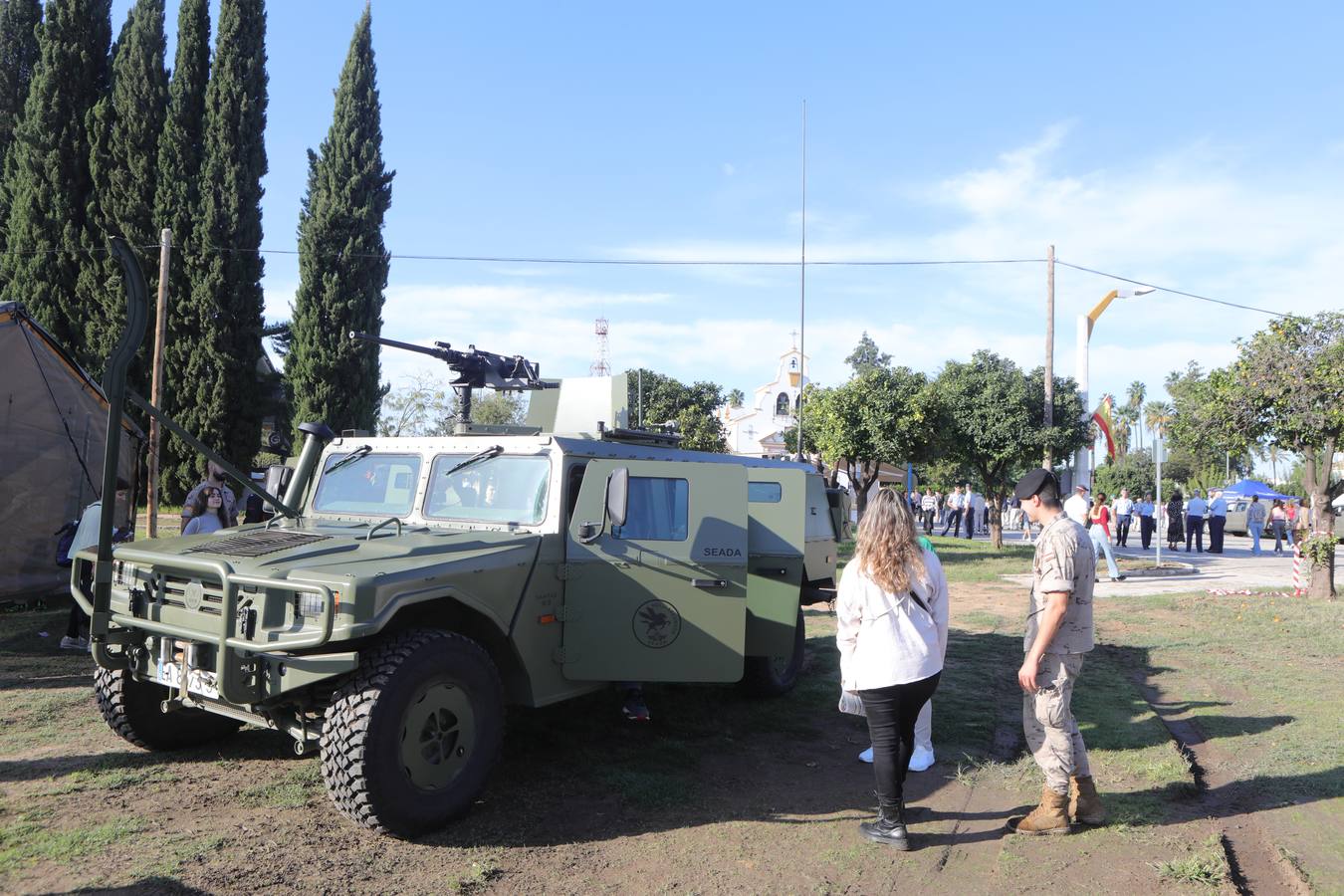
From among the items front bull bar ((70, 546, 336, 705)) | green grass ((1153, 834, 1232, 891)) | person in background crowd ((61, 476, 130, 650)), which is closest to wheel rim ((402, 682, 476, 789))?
front bull bar ((70, 546, 336, 705))

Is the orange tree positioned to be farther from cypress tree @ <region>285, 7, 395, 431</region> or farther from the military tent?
cypress tree @ <region>285, 7, 395, 431</region>

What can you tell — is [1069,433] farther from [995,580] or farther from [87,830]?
[87,830]

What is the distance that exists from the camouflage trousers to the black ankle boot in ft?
2.49

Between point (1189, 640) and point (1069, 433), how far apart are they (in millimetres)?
12678

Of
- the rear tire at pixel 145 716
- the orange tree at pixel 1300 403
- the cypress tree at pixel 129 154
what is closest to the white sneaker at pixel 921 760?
the rear tire at pixel 145 716

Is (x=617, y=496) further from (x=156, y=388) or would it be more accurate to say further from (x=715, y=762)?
(x=156, y=388)

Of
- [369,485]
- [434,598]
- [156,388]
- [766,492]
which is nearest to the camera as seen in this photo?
[434,598]

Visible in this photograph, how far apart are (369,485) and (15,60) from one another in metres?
27.7

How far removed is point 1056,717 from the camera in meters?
4.34

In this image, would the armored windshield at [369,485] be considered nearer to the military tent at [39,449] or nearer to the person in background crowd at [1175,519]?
the military tent at [39,449]

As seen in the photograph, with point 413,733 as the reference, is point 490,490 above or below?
above

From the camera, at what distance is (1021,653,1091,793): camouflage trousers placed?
4336 millimetres

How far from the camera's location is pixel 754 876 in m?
3.96

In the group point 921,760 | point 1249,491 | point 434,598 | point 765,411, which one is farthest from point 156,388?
point 765,411
